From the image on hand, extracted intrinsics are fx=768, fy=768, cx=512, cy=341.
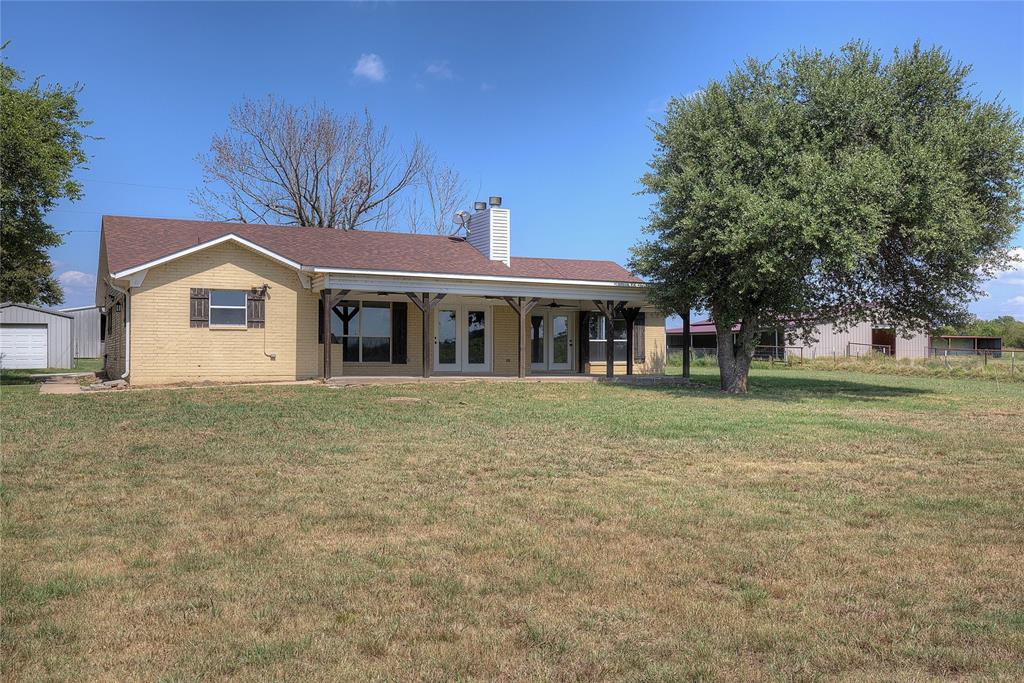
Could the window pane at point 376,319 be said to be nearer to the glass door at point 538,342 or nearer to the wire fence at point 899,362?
the glass door at point 538,342

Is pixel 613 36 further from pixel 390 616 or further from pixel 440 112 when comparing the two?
pixel 390 616

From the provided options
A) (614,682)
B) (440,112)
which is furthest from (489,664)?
(440,112)

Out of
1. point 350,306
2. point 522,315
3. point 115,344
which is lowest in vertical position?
point 115,344

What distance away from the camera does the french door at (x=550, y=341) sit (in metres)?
23.4

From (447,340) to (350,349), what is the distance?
2.83m

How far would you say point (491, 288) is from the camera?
19.8 metres

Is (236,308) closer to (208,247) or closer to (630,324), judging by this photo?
(208,247)

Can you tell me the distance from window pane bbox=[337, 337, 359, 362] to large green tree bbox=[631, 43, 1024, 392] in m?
7.69

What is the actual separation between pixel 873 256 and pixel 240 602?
17.0 meters

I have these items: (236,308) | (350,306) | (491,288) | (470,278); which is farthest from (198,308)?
(491,288)

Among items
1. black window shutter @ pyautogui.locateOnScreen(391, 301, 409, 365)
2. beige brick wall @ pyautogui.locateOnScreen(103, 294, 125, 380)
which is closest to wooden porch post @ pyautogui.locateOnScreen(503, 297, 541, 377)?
black window shutter @ pyautogui.locateOnScreen(391, 301, 409, 365)

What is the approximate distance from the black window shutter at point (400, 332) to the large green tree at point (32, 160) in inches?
339

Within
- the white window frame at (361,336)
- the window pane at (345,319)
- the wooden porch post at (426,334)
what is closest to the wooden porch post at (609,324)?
the wooden porch post at (426,334)

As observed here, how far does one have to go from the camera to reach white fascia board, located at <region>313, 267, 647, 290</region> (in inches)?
713
